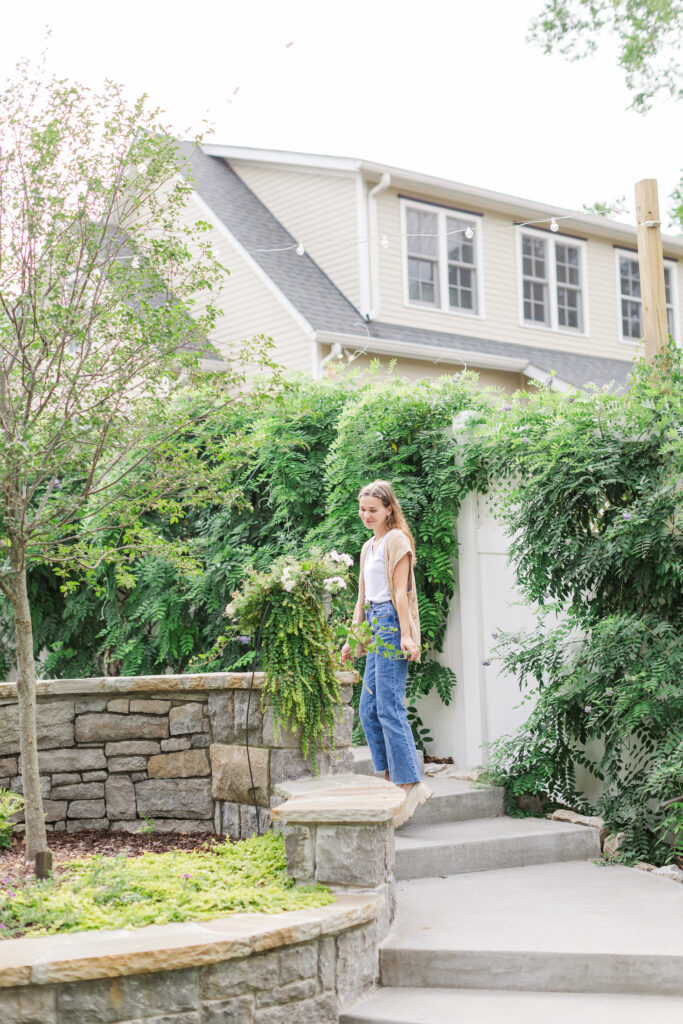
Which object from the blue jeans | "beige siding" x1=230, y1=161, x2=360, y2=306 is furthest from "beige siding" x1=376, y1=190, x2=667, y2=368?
the blue jeans

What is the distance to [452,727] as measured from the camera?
6293 millimetres

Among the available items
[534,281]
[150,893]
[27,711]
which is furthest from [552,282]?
[150,893]

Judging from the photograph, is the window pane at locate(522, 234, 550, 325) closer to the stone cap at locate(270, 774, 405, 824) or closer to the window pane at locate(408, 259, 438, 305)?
the window pane at locate(408, 259, 438, 305)

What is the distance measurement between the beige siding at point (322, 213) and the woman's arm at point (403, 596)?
319 inches

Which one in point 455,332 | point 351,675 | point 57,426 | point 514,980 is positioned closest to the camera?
point 514,980

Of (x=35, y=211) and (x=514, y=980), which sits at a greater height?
(x=35, y=211)

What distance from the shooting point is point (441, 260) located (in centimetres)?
1327

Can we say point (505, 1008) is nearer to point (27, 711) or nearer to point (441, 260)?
point (27, 711)

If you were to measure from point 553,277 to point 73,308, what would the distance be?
1092 cm

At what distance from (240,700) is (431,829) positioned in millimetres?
1166

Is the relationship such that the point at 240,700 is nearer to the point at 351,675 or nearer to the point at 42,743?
the point at 351,675

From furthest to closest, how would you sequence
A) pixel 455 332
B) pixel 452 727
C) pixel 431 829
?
pixel 455 332 → pixel 452 727 → pixel 431 829

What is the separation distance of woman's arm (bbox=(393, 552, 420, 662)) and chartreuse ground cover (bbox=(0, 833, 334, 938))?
1.08m

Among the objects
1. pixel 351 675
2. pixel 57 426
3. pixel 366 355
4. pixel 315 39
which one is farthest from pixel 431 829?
pixel 366 355
